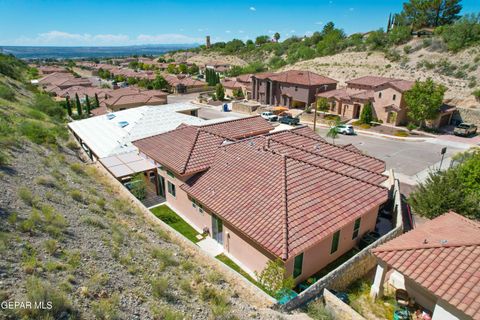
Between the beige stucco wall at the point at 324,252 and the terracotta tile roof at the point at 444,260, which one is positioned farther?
the beige stucco wall at the point at 324,252

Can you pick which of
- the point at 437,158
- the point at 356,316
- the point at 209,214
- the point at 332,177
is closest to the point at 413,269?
the point at 356,316

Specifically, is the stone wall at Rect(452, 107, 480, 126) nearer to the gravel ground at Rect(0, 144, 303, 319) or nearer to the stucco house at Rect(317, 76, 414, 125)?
the stucco house at Rect(317, 76, 414, 125)

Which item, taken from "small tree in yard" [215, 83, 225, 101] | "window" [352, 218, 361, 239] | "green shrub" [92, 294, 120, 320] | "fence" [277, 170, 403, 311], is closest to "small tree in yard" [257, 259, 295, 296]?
"fence" [277, 170, 403, 311]

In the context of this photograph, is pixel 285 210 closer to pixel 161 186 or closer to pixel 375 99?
pixel 161 186

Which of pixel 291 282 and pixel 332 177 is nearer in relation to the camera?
pixel 291 282

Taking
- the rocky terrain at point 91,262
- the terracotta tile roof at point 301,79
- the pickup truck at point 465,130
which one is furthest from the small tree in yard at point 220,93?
the rocky terrain at point 91,262

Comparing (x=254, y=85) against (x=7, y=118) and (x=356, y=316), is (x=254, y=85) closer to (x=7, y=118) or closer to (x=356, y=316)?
(x=7, y=118)

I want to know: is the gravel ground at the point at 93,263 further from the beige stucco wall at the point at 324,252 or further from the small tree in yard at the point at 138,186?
the small tree in yard at the point at 138,186
